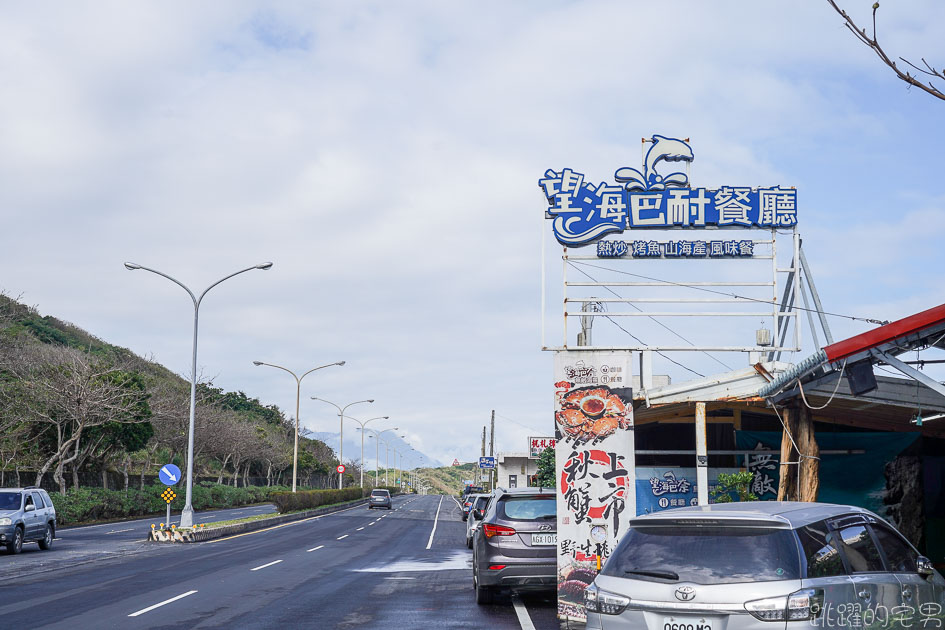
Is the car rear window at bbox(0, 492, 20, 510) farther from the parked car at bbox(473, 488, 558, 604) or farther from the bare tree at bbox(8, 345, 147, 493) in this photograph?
the parked car at bbox(473, 488, 558, 604)

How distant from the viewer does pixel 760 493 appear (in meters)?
16.4

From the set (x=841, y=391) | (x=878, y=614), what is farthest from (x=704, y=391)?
(x=878, y=614)

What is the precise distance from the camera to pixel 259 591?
47.3 ft

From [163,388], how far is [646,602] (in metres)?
58.2

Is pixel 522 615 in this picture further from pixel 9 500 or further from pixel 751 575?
pixel 9 500

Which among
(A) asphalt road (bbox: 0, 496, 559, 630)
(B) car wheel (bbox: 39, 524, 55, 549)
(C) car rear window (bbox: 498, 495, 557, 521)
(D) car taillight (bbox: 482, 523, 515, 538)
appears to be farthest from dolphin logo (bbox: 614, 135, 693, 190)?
(B) car wheel (bbox: 39, 524, 55, 549)

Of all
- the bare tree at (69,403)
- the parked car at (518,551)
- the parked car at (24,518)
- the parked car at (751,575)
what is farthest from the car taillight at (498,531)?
the bare tree at (69,403)

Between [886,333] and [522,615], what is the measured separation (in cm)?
601

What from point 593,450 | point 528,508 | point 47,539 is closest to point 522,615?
point 528,508

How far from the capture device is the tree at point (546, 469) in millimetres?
47322

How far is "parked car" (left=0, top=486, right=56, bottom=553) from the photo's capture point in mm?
21859

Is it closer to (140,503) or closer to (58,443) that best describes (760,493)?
(58,443)

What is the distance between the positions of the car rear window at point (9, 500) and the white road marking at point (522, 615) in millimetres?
15396

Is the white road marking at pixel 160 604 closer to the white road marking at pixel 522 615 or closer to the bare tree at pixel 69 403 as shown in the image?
the white road marking at pixel 522 615
